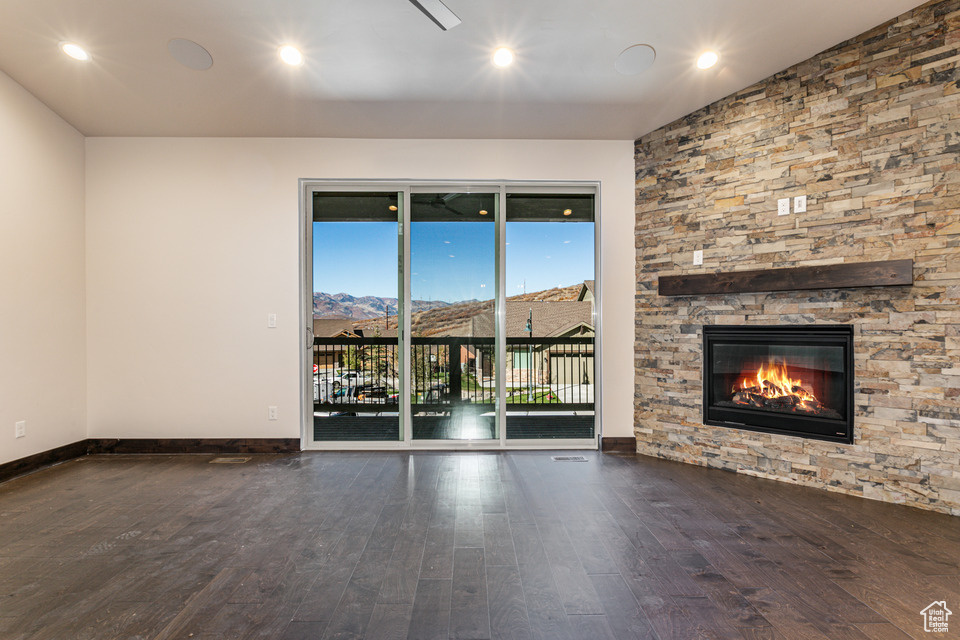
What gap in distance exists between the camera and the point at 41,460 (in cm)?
349

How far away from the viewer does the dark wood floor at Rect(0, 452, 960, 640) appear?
170 centimetres

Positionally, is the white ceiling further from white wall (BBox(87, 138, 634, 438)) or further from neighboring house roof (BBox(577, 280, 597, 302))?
neighboring house roof (BBox(577, 280, 597, 302))

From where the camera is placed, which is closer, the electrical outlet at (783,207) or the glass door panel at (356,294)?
the electrical outlet at (783,207)

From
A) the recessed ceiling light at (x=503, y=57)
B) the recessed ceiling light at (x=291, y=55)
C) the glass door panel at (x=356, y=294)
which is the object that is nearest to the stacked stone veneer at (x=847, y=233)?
the recessed ceiling light at (x=503, y=57)

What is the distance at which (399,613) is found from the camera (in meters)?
1.76

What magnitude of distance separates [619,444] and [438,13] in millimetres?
3473

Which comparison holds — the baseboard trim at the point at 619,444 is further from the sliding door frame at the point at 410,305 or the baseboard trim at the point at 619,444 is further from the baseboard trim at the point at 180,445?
the baseboard trim at the point at 180,445

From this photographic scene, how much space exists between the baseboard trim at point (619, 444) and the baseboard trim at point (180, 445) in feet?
9.53

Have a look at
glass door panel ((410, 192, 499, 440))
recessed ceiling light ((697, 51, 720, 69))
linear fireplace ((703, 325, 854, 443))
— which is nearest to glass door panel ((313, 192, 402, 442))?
Result: glass door panel ((410, 192, 499, 440))

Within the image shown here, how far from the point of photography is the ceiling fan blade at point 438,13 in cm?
240

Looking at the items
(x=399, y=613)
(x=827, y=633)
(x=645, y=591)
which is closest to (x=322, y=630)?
(x=399, y=613)

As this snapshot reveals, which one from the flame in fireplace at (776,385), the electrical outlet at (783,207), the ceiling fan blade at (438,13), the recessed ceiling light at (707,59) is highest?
the recessed ceiling light at (707,59)

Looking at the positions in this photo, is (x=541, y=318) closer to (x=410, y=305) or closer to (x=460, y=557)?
(x=410, y=305)

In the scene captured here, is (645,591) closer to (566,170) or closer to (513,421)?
(513,421)
